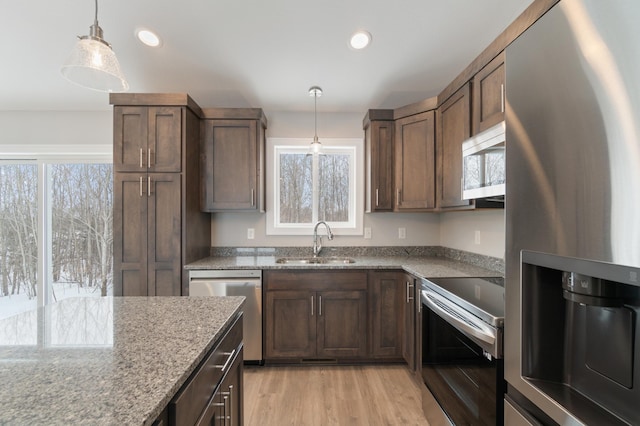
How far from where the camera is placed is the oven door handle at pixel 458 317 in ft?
3.97

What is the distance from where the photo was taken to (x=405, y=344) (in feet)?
8.07

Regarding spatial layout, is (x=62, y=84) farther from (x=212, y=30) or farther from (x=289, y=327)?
(x=289, y=327)

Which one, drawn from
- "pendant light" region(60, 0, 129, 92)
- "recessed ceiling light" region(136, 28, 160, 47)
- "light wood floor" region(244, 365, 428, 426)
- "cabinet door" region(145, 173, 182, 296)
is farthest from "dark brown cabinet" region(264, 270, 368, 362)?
"recessed ceiling light" region(136, 28, 160, 47)

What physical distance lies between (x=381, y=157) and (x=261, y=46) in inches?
56.7

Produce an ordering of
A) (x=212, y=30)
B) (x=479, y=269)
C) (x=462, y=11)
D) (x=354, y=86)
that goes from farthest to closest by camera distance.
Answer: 1. (x=354, y=86)
2. (x=479, y=269)
3. (x=212, y=30)
4. (x=462, y=11)

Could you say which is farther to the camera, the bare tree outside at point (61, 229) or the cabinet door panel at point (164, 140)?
the bare tree outside at point (61, 229)

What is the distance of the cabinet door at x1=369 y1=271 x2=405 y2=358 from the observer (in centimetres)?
253

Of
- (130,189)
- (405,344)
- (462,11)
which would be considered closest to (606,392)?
(405,344)

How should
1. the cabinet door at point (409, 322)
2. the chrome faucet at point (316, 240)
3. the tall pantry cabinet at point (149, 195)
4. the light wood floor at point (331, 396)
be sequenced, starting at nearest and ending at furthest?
the light wood floor at point (331, 396)
the cabinet door at point (409, 322)
the tall pantry cabinet at point (149, 195)
the chrome faucet at point (316, 240)

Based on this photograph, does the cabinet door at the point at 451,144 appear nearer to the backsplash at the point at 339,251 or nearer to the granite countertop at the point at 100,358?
the backsplash at the point at 339,251

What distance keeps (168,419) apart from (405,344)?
215 centimetres

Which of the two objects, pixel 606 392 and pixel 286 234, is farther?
pixel 286 234

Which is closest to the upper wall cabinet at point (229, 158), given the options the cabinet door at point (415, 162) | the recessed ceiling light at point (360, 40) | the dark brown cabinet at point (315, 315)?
the dark brown cabinet at point (315, 315)

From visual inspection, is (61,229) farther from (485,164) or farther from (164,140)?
(485,164)
